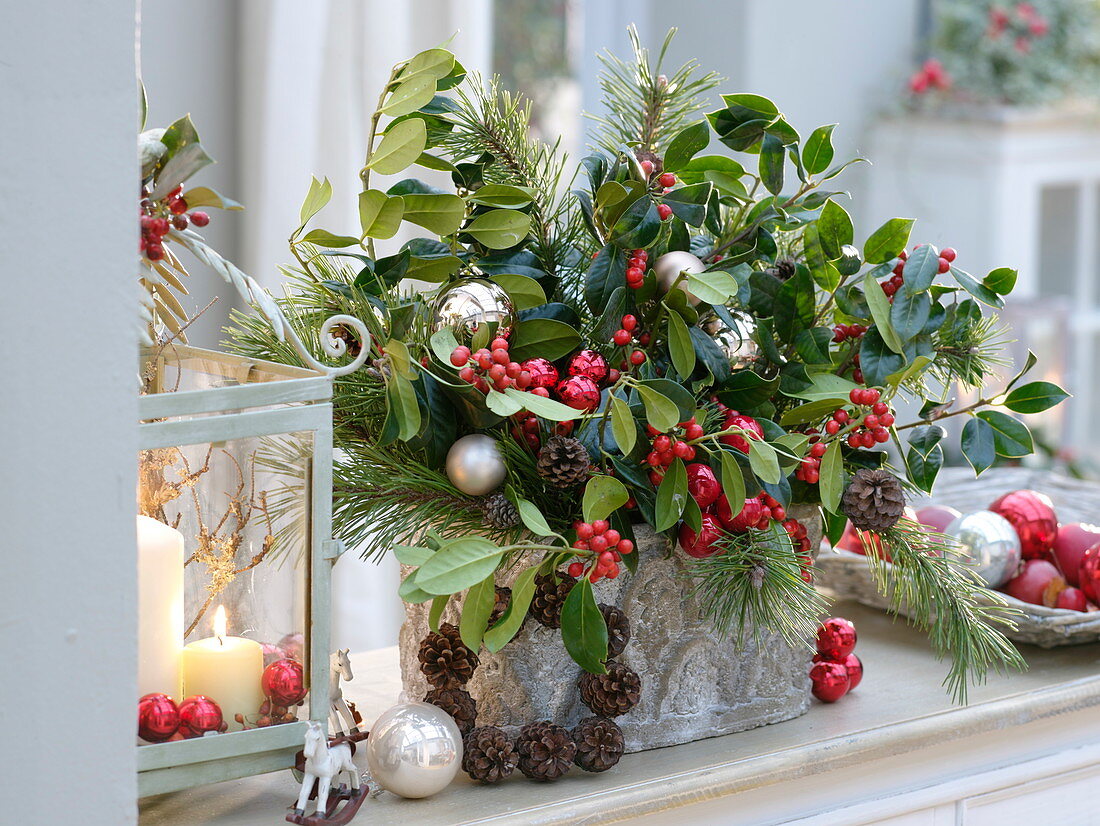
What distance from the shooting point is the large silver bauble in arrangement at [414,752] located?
58cm

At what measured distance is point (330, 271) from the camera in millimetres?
670

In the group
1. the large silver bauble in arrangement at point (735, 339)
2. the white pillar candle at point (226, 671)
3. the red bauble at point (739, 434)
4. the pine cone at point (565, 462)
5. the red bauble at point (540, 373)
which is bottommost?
the white pillar candle at point (226, 671)

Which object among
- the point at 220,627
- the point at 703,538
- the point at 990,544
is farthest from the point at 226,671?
the point at 990,544

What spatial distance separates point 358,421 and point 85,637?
0.21 metres

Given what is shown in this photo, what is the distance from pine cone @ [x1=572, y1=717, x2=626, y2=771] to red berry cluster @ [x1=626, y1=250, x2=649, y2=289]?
218 mm

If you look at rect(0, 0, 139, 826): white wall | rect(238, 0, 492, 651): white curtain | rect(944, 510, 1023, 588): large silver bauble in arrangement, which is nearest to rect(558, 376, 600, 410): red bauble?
rect(0, 0, 139, 826): white wall

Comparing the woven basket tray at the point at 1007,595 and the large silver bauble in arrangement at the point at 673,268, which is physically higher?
the large silver bauble in arrangement at the point at 673,268

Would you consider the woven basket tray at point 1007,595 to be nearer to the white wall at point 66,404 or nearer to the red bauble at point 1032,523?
the red bauble at point 1032,523

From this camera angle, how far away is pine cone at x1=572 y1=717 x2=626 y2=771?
0.60m

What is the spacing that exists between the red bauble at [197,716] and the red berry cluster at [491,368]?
7.3 inches

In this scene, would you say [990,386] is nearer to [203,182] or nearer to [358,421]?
[203,182]

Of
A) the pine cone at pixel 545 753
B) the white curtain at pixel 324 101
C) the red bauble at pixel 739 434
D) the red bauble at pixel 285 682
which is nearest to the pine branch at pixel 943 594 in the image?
the red bauble at pixel 739 434

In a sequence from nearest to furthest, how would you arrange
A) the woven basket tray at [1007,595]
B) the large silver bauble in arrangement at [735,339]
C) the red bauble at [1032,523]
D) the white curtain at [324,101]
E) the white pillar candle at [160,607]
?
the white pillar candle at [160,607] < the large silver bauble in arrangement at [735,339] < the woven basket tray at [1007,595] < the red bauble at [1032,523] < the white curtain at [324,101]

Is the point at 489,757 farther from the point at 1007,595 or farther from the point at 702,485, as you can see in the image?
the point at 1007,595
